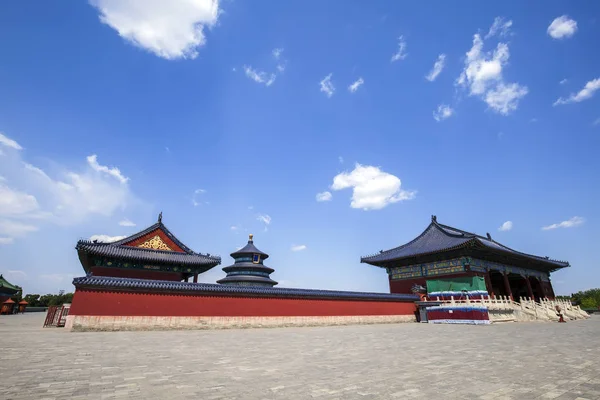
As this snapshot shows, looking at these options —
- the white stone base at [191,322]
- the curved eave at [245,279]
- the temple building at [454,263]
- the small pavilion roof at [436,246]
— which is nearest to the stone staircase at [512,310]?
the temple building at [454,263]

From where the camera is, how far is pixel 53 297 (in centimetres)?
6228

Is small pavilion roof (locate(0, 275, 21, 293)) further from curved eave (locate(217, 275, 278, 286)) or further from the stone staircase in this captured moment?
the stone staircase

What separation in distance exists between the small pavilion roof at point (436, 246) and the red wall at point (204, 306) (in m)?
7.81

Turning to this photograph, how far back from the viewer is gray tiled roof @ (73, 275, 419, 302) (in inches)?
551

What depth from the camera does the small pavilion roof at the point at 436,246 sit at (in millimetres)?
25406

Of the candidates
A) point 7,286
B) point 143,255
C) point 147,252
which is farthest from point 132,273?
point 7,286

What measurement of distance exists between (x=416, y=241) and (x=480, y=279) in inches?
339

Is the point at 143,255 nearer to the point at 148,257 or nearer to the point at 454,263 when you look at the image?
the point at 148,257

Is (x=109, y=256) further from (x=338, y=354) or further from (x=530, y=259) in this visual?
(x=530, y=259)

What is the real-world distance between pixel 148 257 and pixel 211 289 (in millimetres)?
8350

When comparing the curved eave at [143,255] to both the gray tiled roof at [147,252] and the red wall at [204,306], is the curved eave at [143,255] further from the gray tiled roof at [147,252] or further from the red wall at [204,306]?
the red wall at [204,306]

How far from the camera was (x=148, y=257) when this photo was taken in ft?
71.2

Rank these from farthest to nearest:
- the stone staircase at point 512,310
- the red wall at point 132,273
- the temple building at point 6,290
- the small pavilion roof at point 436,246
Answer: the temple building at point 6,290
the small pavilion roof at point 436,246
the red wall at point 132,273
the stone staircase at point 512,310

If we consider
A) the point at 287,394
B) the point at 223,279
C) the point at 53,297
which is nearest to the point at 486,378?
the point at 287,394
